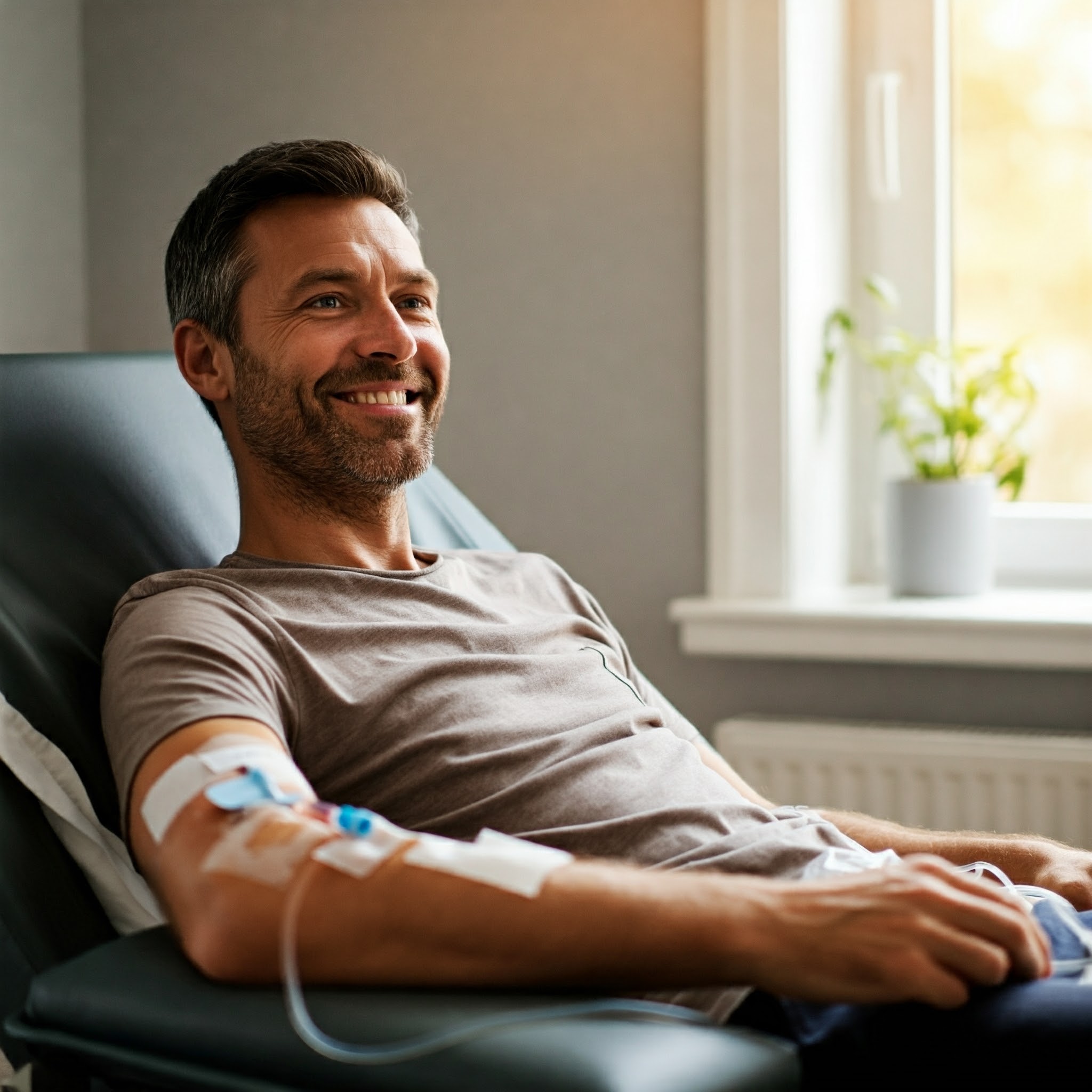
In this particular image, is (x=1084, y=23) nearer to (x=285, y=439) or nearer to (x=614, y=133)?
(x=614, y=133)

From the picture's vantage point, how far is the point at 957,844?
1.37 meters

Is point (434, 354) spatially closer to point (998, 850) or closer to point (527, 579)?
point (527, 579)

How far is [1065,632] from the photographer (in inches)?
77.1

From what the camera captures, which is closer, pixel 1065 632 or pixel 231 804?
pixel 231 804

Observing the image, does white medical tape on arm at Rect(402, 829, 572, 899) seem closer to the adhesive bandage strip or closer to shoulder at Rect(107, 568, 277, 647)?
the adhesive bandage strip

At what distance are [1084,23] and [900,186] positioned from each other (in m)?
0.35

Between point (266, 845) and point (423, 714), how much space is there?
0.31 metres

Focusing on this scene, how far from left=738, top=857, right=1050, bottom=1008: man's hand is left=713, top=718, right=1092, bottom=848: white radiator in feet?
3.63

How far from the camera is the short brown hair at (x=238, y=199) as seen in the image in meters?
1.44

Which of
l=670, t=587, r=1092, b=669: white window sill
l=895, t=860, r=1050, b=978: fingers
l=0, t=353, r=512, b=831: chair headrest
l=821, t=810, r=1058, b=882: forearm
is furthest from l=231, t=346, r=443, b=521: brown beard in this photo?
l=670, t=587, r=1092, b=669: white window sill

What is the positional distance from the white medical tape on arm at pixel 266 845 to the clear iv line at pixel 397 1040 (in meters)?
0.02

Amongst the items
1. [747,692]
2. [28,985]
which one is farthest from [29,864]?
[747,692]

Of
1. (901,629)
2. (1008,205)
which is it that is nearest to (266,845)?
(901,629)

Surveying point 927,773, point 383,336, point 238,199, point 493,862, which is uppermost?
point 238,199
